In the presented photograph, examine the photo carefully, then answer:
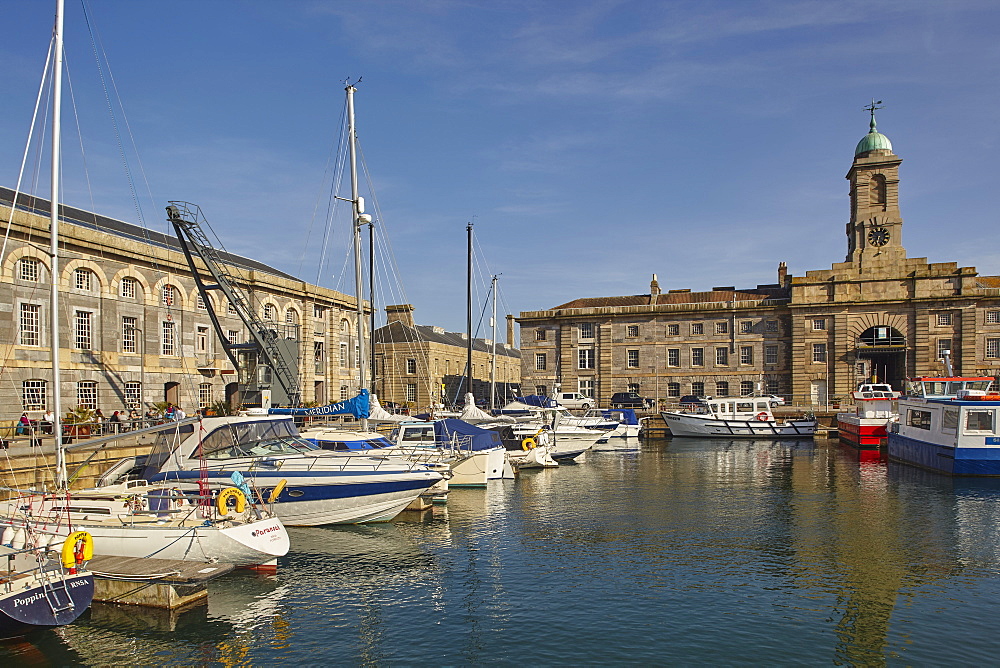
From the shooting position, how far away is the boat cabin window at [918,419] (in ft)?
123

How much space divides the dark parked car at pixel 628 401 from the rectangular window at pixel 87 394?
1830 inches

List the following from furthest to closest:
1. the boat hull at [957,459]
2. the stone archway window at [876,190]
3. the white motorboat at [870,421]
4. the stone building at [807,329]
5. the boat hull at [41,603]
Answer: the stone archway window at [876,190], the stone building at [807,329], the white motorboat at [870,421], the boat hull at [957,459], the boat hull at [41,603]

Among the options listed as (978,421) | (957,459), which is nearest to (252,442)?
(957,459)

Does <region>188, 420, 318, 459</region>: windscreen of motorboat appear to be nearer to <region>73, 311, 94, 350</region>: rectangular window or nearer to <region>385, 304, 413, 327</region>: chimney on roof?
<region>73, 311, 94, 350</region>: rectangular window

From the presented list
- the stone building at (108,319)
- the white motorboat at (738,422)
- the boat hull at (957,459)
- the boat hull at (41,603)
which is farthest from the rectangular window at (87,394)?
the boat hull at (957,459)

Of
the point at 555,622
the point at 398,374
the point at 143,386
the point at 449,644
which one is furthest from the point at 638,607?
the point at 398,374

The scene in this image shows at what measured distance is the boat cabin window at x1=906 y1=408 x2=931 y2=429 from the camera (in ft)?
123

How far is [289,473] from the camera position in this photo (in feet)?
70.6

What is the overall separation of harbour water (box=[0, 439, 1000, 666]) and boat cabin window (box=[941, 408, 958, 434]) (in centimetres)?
774

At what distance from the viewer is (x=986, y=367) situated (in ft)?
205

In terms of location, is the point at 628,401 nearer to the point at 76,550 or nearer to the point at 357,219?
the point at 357,219

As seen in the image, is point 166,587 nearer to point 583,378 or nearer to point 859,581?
point 859,581

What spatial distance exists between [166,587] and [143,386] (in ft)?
92.1

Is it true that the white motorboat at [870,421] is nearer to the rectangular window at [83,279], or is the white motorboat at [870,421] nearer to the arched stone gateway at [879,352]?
the arched stone gateway at [879,352]
